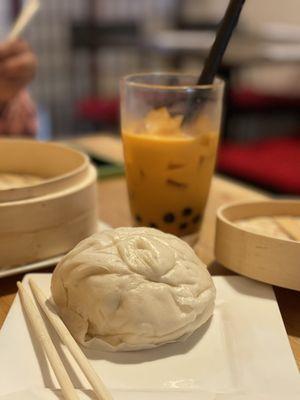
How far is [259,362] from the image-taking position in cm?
71

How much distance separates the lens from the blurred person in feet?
5.49

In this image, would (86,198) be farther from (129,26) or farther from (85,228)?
(129,26)

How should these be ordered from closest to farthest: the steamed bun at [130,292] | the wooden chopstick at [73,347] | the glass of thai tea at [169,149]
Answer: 1. the wooden chopstick at [73,347]
2. the steamed bun at [130,292]
3. the glass of thai tea at [169,149]

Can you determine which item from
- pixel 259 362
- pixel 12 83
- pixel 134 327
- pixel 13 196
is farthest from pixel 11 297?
pixel 12 83

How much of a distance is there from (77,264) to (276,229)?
1.44 ft

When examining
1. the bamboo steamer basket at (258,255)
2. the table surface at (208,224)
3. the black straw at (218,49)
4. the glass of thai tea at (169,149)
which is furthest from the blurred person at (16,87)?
the bamboo steamer basket at (258,255)

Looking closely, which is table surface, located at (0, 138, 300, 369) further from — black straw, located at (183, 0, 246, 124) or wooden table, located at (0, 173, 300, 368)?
black straw, located at (183, 0, 246, 124)

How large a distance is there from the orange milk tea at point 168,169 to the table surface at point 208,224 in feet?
0.32

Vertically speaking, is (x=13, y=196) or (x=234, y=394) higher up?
(x=13, y=196)

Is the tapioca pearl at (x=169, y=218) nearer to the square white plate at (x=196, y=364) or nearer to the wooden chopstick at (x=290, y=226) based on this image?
the wooden chopstick at (x=290, y=226)

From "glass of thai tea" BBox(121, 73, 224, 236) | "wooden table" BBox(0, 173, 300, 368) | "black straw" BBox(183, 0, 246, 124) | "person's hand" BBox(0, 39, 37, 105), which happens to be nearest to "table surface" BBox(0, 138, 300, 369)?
"wooden table" BBox(0, 173, 300, 368)

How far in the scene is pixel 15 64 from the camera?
5.49 feet

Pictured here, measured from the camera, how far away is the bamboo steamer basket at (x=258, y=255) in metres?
0.88

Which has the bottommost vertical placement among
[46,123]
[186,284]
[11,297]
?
[46,123]
